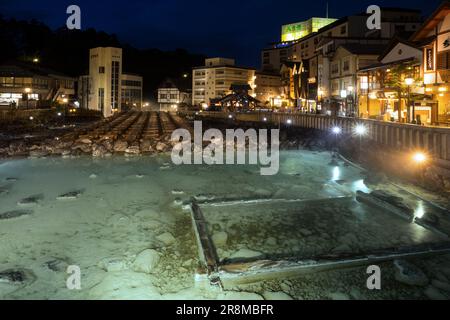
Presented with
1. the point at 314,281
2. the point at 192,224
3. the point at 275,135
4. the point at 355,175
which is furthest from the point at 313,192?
the point at 275,135

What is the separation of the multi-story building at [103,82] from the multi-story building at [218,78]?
16887 millimetres

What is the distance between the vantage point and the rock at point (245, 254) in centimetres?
854

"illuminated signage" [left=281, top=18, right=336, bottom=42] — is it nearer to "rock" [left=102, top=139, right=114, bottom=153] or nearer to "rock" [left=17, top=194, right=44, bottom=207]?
"rock" [left=102, top=139, right=114, bottom=153]

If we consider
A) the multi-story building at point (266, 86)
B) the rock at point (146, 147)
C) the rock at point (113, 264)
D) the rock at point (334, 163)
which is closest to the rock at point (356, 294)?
the rock at point (113, 264)

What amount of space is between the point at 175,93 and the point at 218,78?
539 inches

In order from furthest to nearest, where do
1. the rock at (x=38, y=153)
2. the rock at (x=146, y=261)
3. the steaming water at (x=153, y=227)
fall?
the rock at (x=38, y=153), the rock at (x=146, y=261), the steaming water at (x=153, y=227)

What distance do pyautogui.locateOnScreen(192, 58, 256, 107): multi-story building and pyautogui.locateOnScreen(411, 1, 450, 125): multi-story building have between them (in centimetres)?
4780

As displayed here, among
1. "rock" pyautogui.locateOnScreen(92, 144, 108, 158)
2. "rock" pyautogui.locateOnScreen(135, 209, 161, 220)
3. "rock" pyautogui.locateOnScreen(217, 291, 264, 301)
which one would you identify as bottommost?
"rock" pyautogui.locateOnScreen(217, 291, 264, 301)

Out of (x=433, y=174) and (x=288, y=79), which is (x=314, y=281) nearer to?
(x=433, y=174)

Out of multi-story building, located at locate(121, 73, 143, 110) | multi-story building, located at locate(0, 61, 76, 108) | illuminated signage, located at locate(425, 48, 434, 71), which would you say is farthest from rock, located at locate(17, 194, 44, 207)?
multi-story building, located at locate(121, 73, 143, 110)

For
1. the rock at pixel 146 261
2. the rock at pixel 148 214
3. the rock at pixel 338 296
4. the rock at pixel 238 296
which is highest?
the rock at pixel 148 214

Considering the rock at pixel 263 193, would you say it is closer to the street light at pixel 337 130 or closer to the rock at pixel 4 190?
the rock at pixel 4 190

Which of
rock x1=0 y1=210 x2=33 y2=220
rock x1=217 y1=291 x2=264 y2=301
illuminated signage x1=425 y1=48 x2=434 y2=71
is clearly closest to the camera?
rock x1=217 y1=291 x2=264 y2=301

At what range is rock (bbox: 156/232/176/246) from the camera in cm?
948
